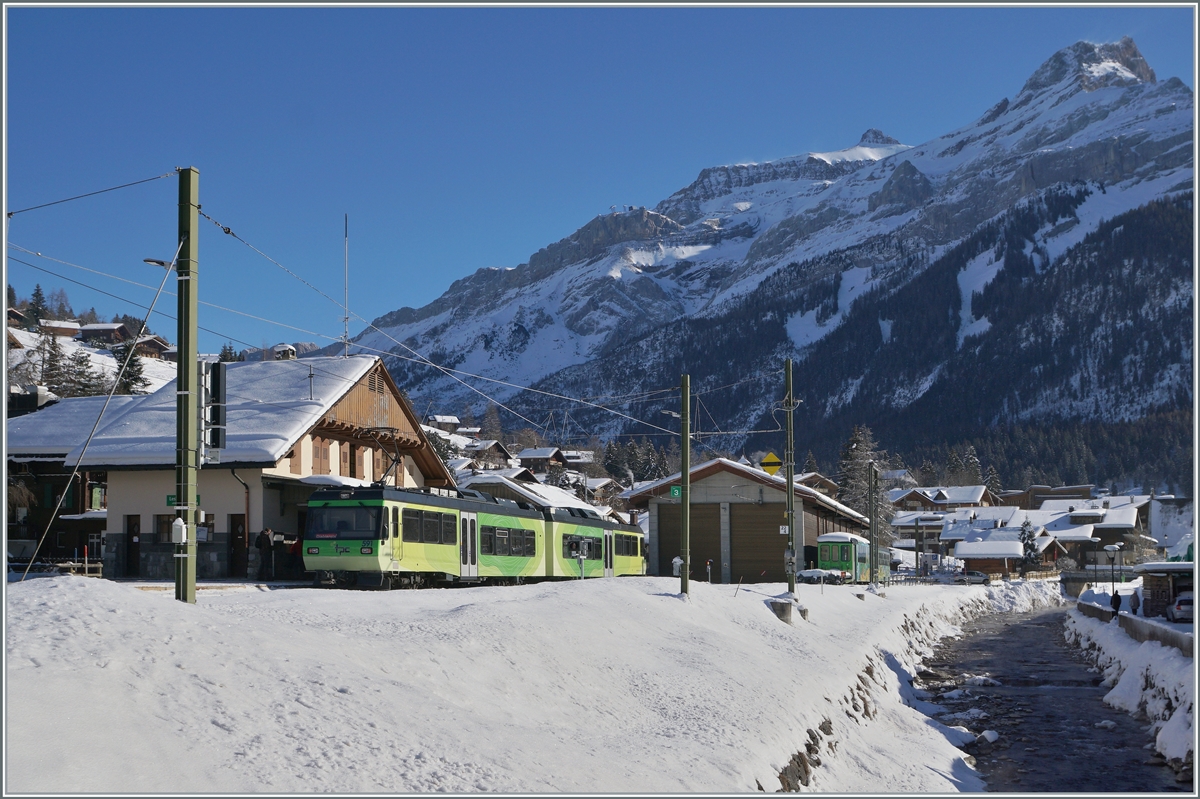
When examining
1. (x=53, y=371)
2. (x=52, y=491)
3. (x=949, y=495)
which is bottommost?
(x=949, y=495)

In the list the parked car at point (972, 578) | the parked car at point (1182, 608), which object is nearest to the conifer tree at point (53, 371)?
the parked car at point (972, 578)

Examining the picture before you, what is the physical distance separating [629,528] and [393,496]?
22876mm

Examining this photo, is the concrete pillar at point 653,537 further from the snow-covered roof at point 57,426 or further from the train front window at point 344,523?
the train front window at point 344,523

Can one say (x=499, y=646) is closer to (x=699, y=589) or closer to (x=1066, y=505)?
(x=699, y=589)

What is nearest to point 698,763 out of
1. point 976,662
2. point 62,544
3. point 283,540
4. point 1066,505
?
point 283,540

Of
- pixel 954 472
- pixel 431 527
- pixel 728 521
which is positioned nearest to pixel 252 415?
pixel 431 527

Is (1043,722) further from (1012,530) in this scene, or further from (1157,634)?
(1012,530)

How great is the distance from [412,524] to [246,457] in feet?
26.2

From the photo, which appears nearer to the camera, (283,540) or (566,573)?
(283,540)

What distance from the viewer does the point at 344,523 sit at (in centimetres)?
2645

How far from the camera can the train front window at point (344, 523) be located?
26125mm

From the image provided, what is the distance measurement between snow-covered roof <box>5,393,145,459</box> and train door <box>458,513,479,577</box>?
17.0 m

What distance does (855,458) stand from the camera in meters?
94.1

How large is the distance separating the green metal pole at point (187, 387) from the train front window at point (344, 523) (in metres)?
11.7
